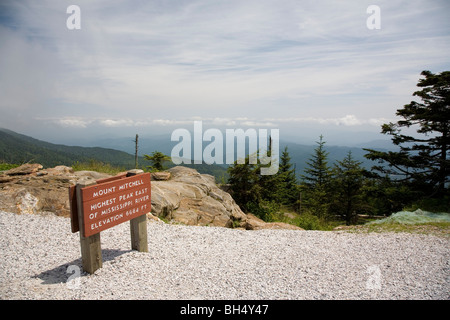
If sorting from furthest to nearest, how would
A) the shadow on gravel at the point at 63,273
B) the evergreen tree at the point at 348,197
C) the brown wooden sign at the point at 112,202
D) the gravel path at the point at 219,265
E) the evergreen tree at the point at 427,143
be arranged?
the evergreen tree at the point at 348,197 < the evergreen tree at the point at 427,143 < the brown wooden sign at the point at 112,202 < the shadow on gravel at the point at 63,273 < the gravel path at the point at 219,265

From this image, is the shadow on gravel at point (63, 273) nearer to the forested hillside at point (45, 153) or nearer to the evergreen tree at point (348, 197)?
the evergreen tree at point (348, 197)

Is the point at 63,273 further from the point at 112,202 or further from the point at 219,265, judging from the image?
the point at 219,265

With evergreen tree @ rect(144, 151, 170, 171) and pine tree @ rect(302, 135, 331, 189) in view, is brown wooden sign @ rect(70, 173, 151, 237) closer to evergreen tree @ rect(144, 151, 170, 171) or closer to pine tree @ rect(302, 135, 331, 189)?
evergreen tree @ rect(144, 151, 170, 171)

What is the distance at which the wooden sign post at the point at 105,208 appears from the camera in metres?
4.94

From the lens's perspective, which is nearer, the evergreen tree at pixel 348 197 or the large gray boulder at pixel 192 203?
the large gray boulder at pixel 192 203

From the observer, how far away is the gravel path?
15.3 feet

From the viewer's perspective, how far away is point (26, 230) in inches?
277

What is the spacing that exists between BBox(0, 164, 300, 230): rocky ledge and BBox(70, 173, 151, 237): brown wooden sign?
336 cm

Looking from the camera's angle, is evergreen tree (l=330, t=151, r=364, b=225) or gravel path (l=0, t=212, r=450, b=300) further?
evergreen tree (l=330, t=151, r=364, b=225)

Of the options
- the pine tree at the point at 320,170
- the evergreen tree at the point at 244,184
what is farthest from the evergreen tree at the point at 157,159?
the pine tree at the point at 320,170

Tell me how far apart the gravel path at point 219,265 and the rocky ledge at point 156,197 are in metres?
0.72

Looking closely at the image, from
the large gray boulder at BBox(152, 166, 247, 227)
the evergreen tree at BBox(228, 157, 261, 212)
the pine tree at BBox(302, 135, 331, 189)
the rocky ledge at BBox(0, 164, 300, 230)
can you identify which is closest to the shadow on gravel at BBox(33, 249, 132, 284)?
the rocky ledge at BBox(0, 164, 300, 230)
